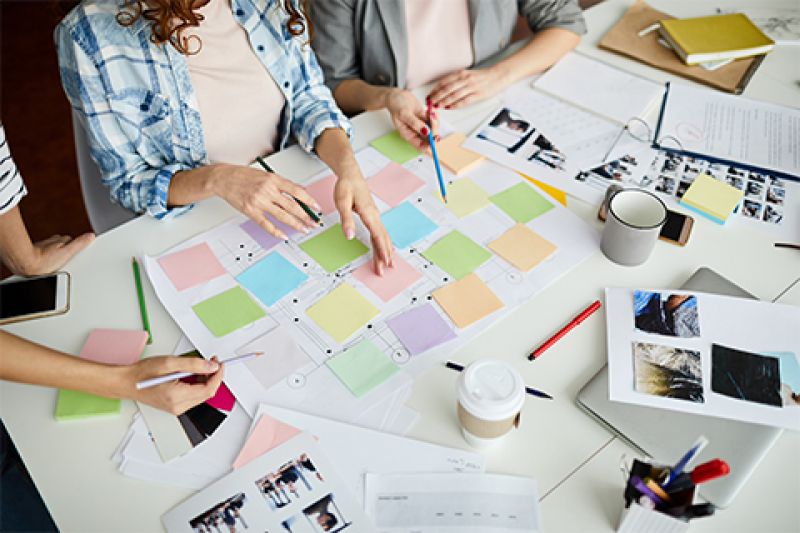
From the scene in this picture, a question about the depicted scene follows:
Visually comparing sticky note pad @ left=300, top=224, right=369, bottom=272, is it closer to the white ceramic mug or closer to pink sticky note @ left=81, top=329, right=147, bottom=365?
pink sticky note @ left=81, top=329, right=147, bottom=365

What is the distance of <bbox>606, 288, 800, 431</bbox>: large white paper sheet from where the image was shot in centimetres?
93

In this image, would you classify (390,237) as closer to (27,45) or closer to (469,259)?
(469,259)

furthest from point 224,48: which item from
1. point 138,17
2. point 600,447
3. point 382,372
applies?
point 600,447

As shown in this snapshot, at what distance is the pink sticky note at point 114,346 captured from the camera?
1.01 meters

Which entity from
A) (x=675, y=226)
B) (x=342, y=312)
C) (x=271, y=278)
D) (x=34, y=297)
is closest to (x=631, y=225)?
(x=675, y=226)

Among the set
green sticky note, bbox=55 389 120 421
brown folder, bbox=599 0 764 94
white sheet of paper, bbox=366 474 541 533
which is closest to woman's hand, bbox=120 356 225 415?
green sticky note, bbox=55 389 120 421

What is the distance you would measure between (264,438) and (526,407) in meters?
0.37

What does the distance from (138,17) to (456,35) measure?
785 mm

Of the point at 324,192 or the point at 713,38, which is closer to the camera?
the point at 324,192

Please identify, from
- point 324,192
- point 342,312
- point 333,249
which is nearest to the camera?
point 342,312

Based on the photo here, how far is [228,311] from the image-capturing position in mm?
1073

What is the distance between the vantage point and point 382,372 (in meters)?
0.99

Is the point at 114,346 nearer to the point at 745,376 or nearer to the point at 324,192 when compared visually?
the point at 324,192

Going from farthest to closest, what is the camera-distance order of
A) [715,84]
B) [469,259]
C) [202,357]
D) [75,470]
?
[715,84]
[469,259]
[202,357]
[75,470]
